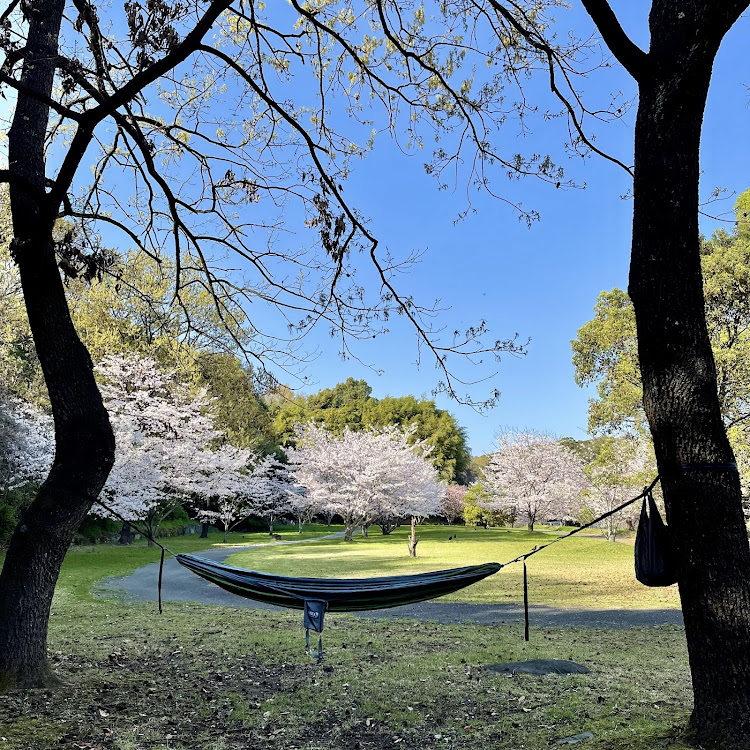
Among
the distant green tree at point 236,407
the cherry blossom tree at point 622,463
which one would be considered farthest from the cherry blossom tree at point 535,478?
the distant green tree at point 236,407

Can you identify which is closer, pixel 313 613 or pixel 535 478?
pixel 313 613

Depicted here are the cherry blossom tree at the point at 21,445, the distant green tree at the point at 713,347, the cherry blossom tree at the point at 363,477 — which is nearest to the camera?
the distant green tree at the point at 713,347

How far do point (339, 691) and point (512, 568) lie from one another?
9.93m

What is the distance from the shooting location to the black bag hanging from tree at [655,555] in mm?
2457

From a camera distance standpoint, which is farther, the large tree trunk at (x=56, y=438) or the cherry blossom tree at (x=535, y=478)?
the cherry blossom tree at (x=535, y=478)

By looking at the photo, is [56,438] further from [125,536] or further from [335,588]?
[125,536]

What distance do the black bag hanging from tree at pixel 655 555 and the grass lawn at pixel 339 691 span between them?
0.56 meters

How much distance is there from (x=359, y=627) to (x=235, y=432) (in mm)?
17344

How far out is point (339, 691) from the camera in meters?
3.71

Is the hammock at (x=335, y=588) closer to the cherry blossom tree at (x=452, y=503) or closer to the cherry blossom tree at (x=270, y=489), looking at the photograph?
the cherry blossom tree at (x=270, y=489)

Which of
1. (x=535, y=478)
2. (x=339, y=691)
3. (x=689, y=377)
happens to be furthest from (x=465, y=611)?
(x=535, y=478)

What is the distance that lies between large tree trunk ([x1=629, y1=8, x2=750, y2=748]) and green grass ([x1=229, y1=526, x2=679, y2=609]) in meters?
6.36

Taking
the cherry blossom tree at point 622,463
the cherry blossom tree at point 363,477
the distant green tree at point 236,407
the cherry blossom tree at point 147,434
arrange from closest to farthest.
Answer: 1. the cherry blossom tree at point 622,463
2. the cherry blossom tree at point 147,434
3. the distant green tree at point 236,407
4. the cherry blossom tree at point 363,477

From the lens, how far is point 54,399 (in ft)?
12.0
